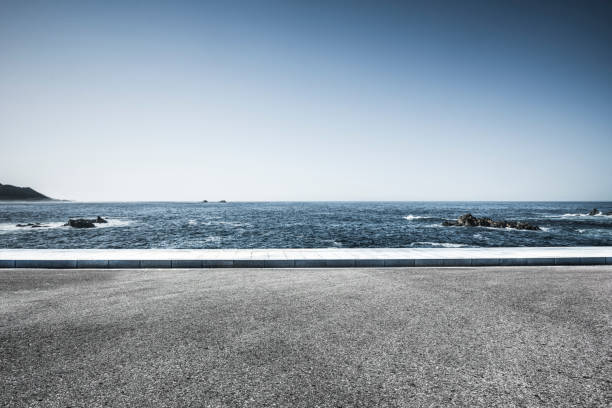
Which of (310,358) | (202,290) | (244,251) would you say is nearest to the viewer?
(310,358)

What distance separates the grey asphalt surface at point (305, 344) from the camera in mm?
3025

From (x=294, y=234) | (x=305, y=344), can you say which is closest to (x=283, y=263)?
(x=305, y=344)

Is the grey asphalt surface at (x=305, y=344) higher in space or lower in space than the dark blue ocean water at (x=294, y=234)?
higher

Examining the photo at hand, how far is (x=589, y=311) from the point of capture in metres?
5.44

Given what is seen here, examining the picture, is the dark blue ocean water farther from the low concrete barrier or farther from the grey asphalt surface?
the grey asphalt surface

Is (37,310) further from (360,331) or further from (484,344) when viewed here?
(484,344)

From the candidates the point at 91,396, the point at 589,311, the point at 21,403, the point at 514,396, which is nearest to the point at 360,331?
the point at 514,396

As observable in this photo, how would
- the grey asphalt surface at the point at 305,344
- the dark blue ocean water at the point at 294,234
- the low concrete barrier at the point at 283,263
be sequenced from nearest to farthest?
the grey asphalt surface at the point at 305,344, the low concrete barrier at the point at 283,263, the dark blue ocean water at the point at 294,234

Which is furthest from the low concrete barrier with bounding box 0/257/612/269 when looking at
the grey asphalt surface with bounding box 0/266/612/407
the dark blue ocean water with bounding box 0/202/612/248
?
the dark blue ocean water with bounding box 0/202/612/248

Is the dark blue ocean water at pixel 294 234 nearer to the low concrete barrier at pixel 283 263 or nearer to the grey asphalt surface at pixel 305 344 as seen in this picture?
the low concrete barrier at pixel 283 263

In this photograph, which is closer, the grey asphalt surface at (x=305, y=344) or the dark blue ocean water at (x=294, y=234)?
the grey asphalt surface at (x=305, y=344)

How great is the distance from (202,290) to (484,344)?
4.96 metres

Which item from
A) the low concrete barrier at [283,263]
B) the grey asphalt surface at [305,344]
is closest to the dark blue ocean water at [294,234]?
the low concrete barrier at [283,263]

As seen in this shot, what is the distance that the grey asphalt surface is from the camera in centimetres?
303
